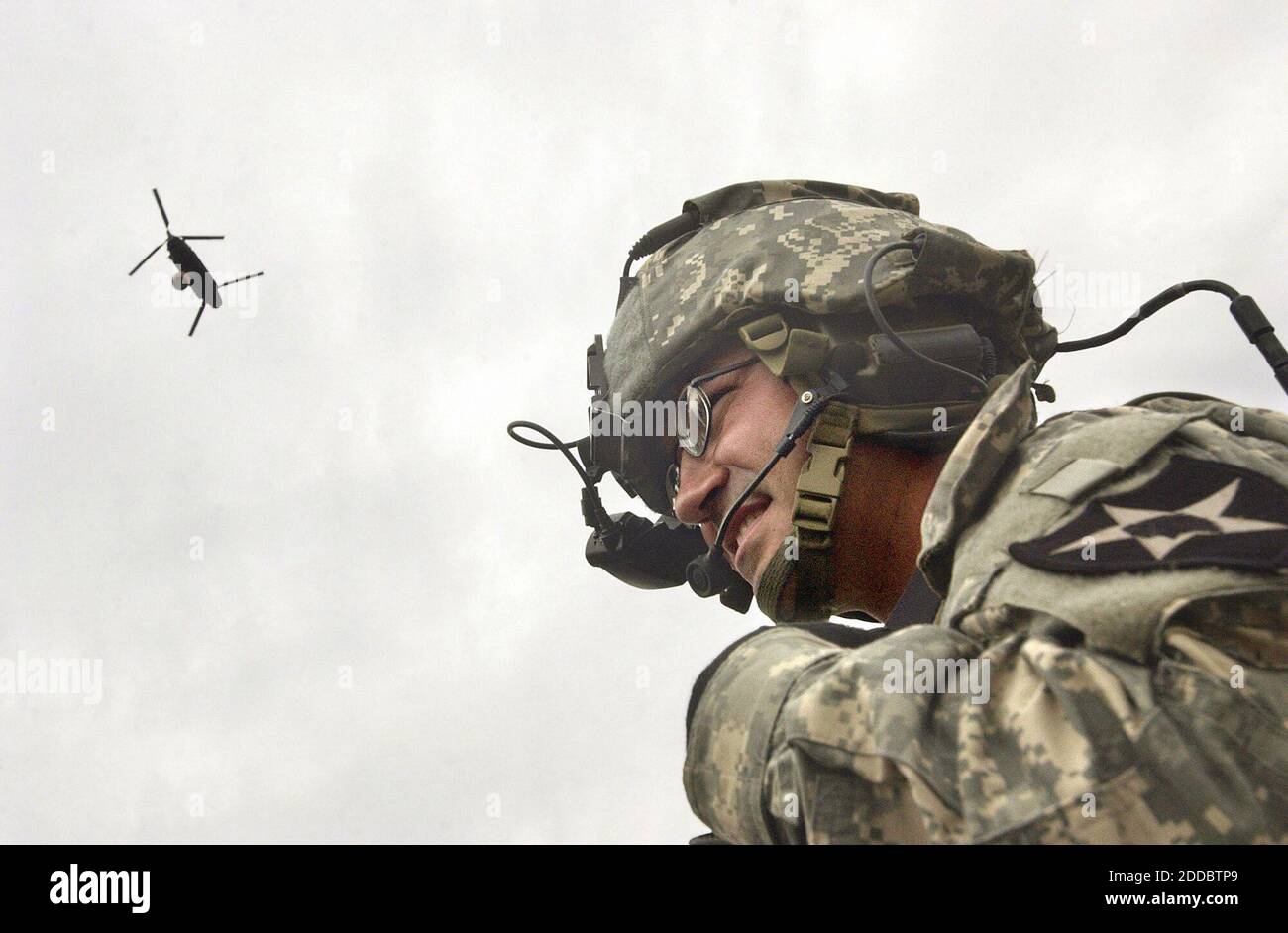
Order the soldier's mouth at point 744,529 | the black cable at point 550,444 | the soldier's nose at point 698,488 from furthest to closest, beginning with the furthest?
1. the black cable at point 550,444
2. the soldier's nose at point 698,488
3. the soldier's mouth at point 744,529

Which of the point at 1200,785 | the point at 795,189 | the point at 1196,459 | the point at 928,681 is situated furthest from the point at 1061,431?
the point at 795,189

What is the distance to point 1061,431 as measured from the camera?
7.68ft

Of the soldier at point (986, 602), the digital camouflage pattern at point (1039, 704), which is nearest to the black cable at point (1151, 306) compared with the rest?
the soldier at point (986, 602)

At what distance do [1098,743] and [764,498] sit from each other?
2.08 m

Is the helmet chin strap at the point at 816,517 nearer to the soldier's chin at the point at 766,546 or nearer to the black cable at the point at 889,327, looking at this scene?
the soldier's chin at the point at 766,546

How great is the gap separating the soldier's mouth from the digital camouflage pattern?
4.69 feet

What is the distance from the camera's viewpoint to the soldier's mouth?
3.73m

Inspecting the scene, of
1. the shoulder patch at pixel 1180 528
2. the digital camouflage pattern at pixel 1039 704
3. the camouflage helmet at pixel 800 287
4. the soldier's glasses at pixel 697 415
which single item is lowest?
the digital camouflage pattern at pixel 1039 704

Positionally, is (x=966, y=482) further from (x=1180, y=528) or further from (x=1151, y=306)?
(x=1151, y=306)

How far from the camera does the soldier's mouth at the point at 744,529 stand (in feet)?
12.2

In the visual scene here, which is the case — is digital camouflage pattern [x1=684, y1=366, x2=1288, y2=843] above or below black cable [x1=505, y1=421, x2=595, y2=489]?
below

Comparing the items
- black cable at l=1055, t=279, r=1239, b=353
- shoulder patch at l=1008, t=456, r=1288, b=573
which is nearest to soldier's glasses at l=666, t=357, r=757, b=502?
black cable at l=1055, t=279, r=1239, b=353

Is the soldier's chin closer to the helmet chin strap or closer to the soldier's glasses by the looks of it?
the helmet chin strap

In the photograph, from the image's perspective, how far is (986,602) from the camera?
1.98 metres
